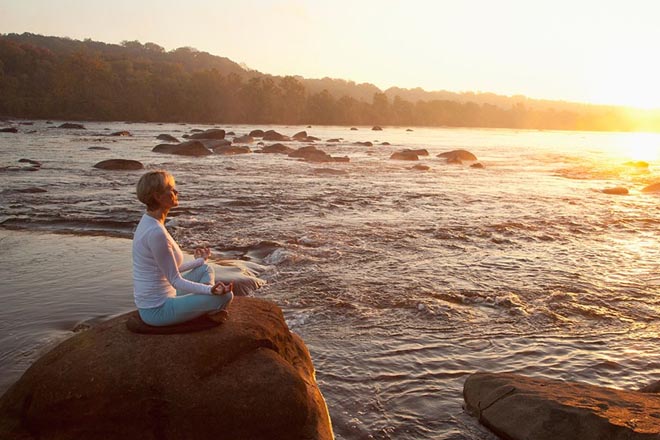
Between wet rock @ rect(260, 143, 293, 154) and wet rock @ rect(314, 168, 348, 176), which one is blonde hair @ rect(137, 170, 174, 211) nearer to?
wet rock @ rect(314, 168, 348, 176)

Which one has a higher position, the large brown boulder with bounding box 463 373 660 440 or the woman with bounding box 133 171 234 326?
the woman with bounding box 133 171 234 326

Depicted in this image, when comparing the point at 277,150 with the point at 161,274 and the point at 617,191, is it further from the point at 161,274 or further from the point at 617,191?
the point at 161,274

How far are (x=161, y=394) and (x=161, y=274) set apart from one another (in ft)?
3.50

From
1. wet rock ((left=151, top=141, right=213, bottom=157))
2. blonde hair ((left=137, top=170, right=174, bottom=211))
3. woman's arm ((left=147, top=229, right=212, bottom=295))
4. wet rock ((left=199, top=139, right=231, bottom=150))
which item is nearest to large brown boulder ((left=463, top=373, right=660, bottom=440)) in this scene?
woman's arm ((left=147, top=229, right=212, bottom=295))

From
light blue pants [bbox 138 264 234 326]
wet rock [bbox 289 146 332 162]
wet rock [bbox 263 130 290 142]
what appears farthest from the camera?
wet rock [bbox 263 130 290 142]

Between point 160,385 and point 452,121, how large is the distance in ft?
561

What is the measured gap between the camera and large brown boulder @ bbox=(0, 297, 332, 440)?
14.5 feet

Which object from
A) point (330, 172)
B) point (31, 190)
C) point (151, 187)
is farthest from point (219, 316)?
point (330, 172)

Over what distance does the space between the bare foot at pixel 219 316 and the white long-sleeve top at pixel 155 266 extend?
328mm

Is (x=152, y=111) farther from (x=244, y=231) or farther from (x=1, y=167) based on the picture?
(x=244, y=231)

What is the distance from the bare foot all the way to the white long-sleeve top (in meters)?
0.33

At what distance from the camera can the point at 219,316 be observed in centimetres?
516

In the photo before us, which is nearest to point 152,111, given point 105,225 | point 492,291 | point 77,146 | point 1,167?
point 77,146

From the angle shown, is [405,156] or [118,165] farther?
[405,156]
